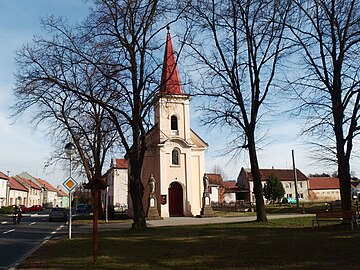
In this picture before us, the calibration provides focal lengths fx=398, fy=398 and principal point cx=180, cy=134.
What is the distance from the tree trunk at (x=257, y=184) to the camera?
73.0ft

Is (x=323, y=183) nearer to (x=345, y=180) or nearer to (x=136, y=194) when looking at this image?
(x=345, y=180)

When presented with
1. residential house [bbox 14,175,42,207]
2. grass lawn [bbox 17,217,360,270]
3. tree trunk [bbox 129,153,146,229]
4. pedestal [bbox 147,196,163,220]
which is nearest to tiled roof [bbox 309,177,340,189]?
pedestal [bbox 147,196,163,220]

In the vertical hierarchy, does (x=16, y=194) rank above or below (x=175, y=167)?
below

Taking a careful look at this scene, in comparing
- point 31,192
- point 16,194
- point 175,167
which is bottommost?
point 16,194

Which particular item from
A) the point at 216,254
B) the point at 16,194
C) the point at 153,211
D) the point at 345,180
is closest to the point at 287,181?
the point at 16,194

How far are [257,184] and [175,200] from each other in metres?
16.4

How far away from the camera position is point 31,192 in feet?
343

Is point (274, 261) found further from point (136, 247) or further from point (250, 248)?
point (136, 247)

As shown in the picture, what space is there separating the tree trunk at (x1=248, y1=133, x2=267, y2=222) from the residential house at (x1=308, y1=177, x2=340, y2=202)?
7379cm

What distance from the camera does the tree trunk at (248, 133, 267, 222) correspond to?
73.0ft

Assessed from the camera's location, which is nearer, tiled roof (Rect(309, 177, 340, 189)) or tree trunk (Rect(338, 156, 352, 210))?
tree trunk (Rect(338, 156, 352, 210))

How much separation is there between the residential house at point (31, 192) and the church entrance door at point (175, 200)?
69.8 m

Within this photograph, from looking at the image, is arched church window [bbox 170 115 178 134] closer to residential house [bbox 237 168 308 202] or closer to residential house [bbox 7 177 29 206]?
residential house [bbox 237 168 308 202]

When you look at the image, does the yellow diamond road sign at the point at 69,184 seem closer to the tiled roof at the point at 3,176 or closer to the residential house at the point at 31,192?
the tiled roof at the point at 3,176
